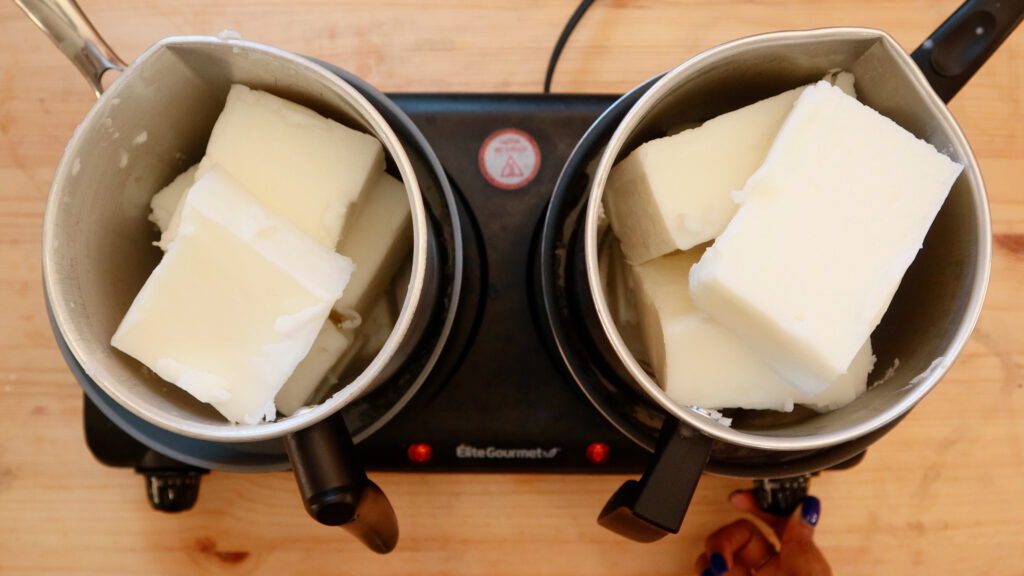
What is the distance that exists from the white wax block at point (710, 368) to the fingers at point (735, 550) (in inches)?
9.3

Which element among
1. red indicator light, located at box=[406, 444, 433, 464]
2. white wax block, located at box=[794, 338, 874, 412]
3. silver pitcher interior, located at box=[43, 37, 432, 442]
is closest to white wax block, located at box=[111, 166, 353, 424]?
silver pitcher interior, located at box=[43, 37, 432, 442]

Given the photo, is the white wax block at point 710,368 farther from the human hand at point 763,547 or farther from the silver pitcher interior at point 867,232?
the human hand at point 763,547

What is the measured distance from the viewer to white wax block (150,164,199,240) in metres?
0.48

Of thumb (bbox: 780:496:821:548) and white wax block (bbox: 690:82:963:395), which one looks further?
thumb (bbox: 780:496:821:548)

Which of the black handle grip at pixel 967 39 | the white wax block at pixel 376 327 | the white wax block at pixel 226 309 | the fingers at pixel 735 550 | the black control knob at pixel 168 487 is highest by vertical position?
the black handle grip at pixel 967 39

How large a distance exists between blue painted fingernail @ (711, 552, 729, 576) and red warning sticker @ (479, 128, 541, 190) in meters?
0.40

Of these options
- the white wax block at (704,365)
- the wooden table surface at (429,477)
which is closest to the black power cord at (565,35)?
the wooden table surface at (429,477)

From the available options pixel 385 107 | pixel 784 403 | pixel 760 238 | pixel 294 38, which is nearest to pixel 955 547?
pixel 784 403

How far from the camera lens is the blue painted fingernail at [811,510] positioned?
62 cm

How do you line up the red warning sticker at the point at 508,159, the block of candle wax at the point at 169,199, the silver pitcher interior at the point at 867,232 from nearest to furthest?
the silver pitcher interior at the point at 867,232 → the block of candle wax at the point at 169,199 → the red warning sticker at the point at 508,159

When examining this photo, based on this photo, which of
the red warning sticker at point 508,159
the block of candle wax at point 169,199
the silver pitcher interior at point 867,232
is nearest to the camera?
the silver pitcher interior at point 867,232

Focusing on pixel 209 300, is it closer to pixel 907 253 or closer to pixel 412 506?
pixel 412 506

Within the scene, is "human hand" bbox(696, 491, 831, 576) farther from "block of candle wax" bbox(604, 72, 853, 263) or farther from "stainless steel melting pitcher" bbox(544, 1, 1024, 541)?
"block of candle wax" bbox(604, 72, 853, 263)

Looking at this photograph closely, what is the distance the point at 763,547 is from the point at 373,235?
49 cm
